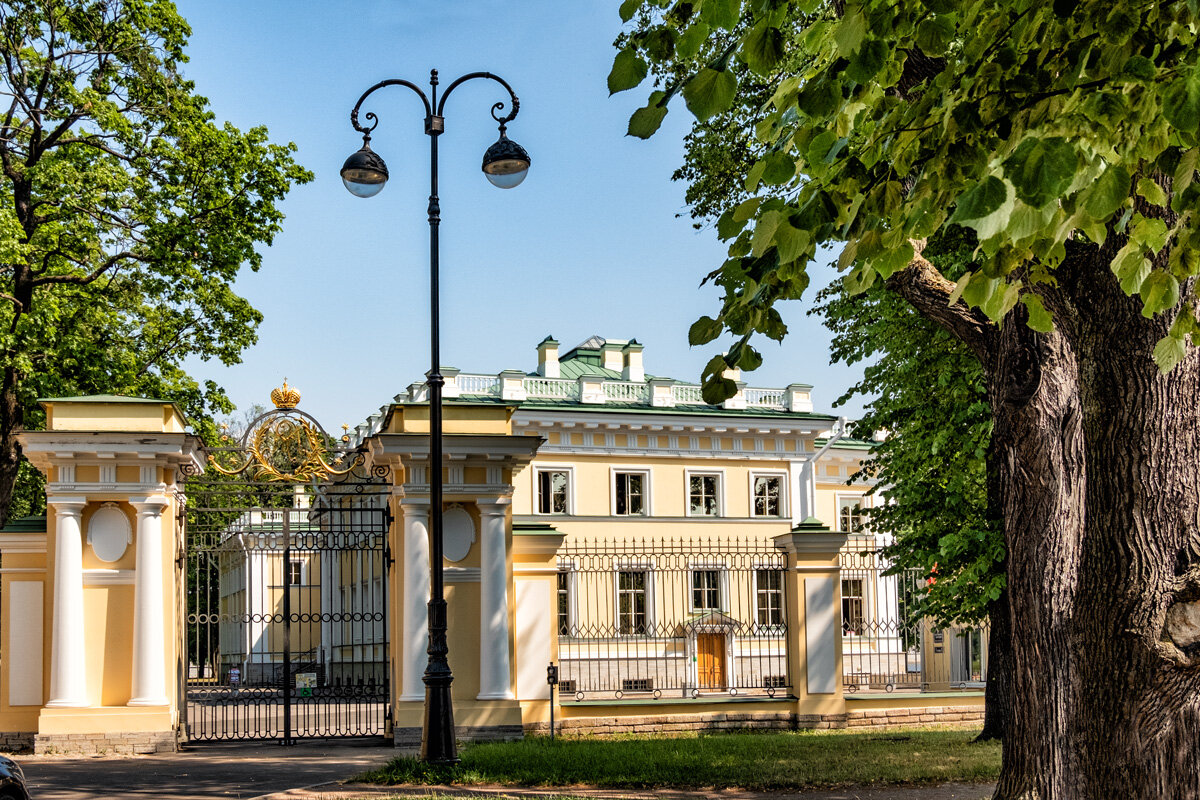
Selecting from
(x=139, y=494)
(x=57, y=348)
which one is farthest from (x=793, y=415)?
(x=139, y=494)

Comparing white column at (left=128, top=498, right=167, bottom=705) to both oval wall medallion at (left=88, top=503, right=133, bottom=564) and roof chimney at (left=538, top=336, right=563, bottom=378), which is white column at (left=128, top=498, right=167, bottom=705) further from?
roof chimney at (left=538, top=336, right=563, bottom=378)

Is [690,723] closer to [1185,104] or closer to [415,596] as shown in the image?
[415,596]

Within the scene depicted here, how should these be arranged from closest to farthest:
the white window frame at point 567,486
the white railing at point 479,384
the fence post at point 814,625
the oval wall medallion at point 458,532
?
the oval wall medallion at point 458,532
the fence post at point 814,625
the white window frame at point 567,486
the white railing at point 479,384

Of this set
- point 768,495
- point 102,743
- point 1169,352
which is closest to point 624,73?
point 1169,352

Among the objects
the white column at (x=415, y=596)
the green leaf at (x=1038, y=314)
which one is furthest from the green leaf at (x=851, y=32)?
the white column at (x=415, y=596)

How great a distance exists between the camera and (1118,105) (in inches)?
134

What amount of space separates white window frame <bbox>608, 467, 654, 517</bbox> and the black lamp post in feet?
78.9

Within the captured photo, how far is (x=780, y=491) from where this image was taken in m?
38.7

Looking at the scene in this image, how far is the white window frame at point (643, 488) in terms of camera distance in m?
36.7

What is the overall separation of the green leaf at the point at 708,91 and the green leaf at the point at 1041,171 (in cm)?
85

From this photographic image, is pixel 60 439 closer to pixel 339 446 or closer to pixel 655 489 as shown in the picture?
pixel 339 446

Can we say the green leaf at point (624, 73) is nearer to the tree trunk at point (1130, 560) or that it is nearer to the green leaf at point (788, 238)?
the green leaf at point (788, 238)

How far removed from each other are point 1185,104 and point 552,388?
118ft

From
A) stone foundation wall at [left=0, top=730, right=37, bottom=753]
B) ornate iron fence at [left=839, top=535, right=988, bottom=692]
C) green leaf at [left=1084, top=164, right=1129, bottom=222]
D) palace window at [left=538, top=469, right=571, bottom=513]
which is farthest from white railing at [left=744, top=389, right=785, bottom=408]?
green leaf at [left=1084, top=164, right=1129, bottom=222]
